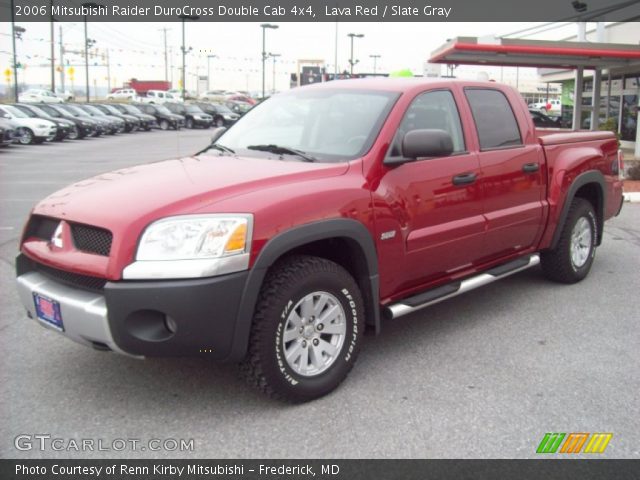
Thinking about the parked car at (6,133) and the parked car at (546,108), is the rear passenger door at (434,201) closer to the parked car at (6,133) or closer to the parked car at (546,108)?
the parked car at (6,133)

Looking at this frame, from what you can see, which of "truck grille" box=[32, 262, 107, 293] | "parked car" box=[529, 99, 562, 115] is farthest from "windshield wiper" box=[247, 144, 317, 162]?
"parked car" box=[529, 99, 562, 115]

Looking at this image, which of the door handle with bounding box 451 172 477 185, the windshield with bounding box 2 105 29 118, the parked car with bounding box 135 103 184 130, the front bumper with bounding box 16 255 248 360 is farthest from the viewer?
the parked car with bounding box 135 103 184 130

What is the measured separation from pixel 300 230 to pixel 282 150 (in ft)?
3.33

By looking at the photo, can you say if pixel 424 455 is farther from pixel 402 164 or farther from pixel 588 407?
pixel 402 164

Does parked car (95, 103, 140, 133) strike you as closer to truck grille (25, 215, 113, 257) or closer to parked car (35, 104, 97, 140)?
parked car (35, 104, 97, 140)

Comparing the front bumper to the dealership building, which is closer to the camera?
the front bumper

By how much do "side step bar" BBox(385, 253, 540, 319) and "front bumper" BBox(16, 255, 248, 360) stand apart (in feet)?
4.21

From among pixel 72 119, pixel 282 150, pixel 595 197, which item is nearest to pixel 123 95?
pixel 72 119

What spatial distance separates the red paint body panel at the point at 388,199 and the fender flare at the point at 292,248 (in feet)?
0.15

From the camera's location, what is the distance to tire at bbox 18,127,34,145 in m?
25.1

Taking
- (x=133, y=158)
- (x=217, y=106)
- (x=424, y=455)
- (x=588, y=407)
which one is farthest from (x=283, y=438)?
(x=217, y=106)

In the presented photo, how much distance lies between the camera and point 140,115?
3844cm

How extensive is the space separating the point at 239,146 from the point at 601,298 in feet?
11.2

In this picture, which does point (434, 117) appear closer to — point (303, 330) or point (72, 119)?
point (303, 330)
